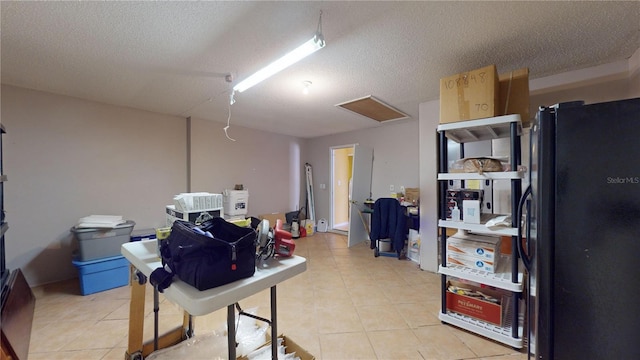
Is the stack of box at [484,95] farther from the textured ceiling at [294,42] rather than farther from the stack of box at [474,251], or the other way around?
the stack of box at [474,251]

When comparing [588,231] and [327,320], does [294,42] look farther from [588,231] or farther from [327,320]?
[327,320]

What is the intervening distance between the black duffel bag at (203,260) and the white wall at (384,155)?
13.2ft

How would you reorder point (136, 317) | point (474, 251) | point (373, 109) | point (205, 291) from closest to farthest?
point (205, 291) < point (136, 317) < point (474, 251) < point (373, 109)

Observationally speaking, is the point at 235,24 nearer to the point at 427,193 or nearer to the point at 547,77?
the point at 427,193

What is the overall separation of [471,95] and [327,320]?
2.35 meters

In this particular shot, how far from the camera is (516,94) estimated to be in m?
2.00

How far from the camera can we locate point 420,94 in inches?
117

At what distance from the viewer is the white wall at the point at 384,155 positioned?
438cm

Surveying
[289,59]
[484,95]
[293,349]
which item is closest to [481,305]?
[293,349]

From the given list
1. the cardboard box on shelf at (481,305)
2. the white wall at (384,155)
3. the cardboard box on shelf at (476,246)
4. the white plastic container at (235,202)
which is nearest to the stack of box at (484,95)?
the cardboard box on shelf at (476,246)

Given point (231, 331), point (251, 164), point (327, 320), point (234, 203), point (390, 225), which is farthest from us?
point (251, 164)

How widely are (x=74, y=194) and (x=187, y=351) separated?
291cm

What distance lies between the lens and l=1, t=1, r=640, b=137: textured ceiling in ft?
4.95

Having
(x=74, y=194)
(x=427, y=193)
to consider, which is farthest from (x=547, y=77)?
(x=74, y=194)
